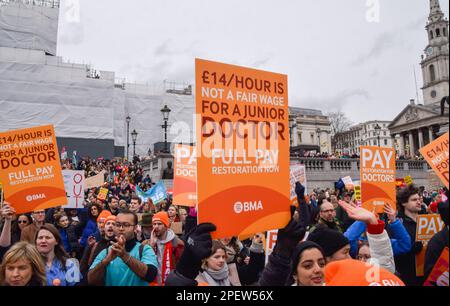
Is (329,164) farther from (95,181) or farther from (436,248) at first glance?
(436,248)

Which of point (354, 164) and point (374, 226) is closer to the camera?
point (374, 226)

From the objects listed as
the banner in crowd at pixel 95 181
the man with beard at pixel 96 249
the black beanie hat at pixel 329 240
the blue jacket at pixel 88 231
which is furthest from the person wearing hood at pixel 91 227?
the banner in crowd at pixel 95 181

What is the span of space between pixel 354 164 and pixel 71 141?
24.9m

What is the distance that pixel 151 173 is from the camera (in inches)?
827

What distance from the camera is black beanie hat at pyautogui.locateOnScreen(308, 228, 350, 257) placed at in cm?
307

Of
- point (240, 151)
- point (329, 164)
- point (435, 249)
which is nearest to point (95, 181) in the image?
point (240, 151)

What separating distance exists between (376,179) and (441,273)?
320cm

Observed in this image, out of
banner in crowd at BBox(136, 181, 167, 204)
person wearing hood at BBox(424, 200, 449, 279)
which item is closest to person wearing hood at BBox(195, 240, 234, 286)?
person wearing hood at BBox(424, 200, 449, 279)

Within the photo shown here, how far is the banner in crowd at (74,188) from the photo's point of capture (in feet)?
24.4

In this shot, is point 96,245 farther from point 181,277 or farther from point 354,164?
point 354,164

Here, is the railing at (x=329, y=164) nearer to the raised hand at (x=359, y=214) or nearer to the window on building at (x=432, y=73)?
the raised hand at (x=359, y=214)

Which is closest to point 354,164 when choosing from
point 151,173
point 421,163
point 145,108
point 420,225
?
point 421,163

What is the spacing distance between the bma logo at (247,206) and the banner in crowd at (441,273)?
1.28m

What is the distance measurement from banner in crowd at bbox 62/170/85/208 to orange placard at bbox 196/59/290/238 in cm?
519
